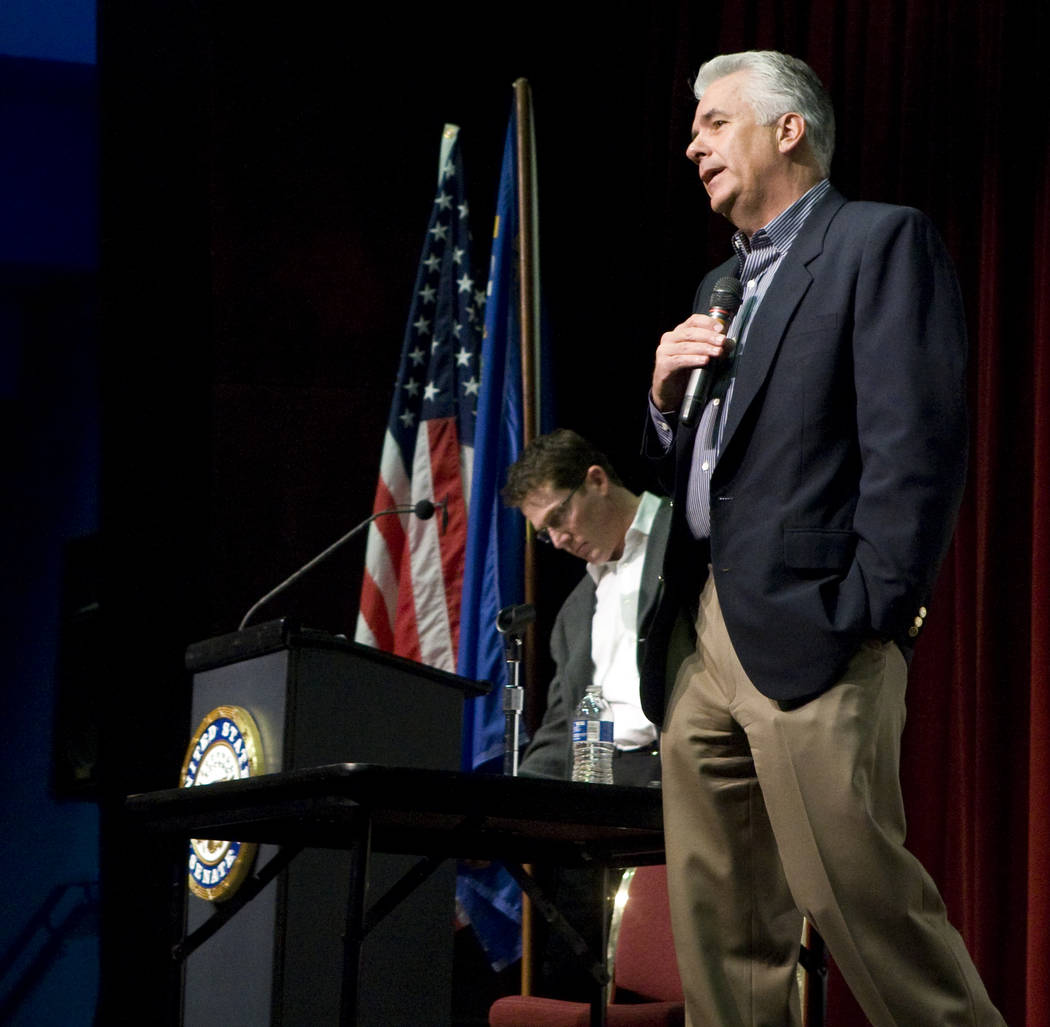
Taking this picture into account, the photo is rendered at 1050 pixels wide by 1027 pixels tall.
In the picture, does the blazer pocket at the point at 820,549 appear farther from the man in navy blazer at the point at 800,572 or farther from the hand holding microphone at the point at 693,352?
the hand holding microphone at the point at 693,352

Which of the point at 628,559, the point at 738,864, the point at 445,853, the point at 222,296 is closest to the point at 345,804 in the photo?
the point at 445,853

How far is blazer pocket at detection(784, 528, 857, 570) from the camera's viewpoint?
1.51 m

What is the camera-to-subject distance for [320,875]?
2.65m

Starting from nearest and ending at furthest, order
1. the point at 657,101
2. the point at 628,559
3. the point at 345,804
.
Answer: the point at 345,804 → the point at 628,559 → the point at 657,101

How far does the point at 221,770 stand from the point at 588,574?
4.00 ft

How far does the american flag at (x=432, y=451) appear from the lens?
3961mm

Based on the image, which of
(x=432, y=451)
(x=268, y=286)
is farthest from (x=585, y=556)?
(x=268, y=286)

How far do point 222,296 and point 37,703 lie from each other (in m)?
1.40

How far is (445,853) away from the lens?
210 centimetres

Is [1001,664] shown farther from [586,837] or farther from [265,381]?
[265,381]

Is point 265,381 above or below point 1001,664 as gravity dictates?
above

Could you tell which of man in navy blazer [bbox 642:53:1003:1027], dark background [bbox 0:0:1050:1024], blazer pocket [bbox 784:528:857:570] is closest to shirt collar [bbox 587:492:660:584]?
dark background [bbox 0:0:1050:1024]

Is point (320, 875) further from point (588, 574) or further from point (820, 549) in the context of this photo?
point (820, 549)

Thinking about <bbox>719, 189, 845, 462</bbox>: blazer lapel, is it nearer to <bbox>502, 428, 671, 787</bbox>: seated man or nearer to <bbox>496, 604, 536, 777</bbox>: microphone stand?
<bbox>496, 604, 536, 777</bbox>: microphone stand
